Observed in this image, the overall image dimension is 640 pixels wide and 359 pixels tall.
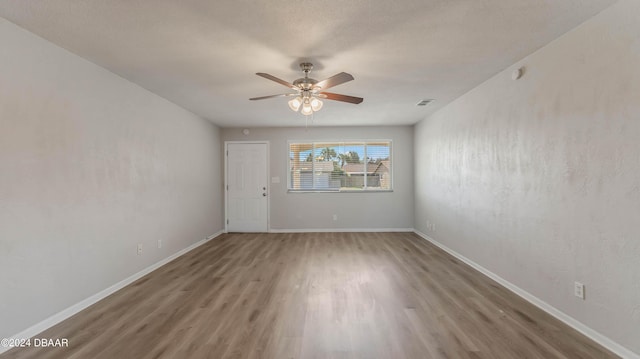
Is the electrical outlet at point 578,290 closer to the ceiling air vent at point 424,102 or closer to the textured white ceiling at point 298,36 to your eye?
the textured white ceiling at point 298,36

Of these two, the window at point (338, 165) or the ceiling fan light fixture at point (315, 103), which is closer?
the ceiling fan light fixture at point (315, 103)

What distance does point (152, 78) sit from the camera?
317 centimetres

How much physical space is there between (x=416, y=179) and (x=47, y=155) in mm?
5791

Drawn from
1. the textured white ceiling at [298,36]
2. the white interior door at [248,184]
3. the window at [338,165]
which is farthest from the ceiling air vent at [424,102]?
the white interior door at [248,184]

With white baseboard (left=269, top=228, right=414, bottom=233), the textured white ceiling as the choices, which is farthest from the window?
the textured white ceiling

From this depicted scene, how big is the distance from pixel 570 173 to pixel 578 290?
3.09 feet

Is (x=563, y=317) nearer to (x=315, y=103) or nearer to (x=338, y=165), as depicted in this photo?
(x=315, y=103)

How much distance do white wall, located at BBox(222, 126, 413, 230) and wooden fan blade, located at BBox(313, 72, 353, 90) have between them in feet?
11.7

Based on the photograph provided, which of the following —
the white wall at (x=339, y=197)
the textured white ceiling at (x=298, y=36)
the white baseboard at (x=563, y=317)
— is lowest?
the white baseboard at (x=563, y=317)

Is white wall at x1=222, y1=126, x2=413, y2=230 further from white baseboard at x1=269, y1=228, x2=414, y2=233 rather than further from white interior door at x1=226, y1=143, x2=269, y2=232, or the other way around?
white interior door at x1=226, y1=143, x2=269, y2=232

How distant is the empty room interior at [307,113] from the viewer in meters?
1.91

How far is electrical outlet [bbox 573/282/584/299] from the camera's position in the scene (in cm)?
212

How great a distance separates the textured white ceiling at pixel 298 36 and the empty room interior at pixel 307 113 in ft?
0.06

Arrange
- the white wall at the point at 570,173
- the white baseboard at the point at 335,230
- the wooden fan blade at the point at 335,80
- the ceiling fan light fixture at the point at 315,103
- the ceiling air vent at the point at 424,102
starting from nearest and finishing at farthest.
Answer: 1. the white wall at the point at 570,173
2. the wooden fan blade at the point at 335,80
3. the ceiling fan light fixture at the point at 315,103
4. the ceiling air vent at the point at 424,102
5. the white baseboard at the point at 335,230
